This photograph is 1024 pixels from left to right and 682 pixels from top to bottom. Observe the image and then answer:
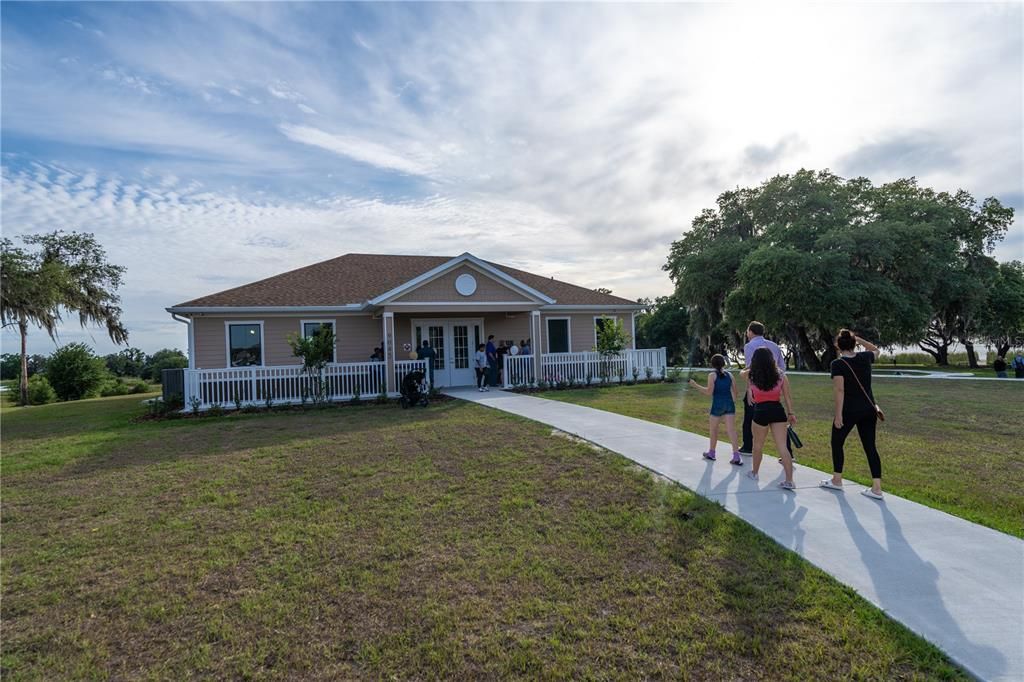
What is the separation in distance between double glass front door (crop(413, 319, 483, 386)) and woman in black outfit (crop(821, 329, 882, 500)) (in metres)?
13.6

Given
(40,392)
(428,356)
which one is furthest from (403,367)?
(40,392)

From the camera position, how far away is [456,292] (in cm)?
1559

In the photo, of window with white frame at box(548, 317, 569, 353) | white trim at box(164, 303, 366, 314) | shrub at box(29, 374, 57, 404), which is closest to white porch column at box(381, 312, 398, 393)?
white trim at box(164, 303, 366, 314)

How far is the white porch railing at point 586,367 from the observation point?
16.4m

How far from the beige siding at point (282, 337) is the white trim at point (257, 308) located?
1.48ft

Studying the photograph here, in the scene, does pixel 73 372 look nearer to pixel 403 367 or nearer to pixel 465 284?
pixel 403 367

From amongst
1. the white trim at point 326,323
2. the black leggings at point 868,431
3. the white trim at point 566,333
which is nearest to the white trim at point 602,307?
the white trim at point 566,333

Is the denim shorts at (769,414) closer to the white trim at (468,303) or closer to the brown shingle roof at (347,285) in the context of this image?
the white trim at (468,303)

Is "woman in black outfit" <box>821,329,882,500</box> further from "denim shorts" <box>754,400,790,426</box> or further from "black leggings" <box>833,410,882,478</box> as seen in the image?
"denim shorts" <box>754,400,790,426</box>

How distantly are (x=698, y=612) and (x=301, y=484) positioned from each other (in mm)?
4796

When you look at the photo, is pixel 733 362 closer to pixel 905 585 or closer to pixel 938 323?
pixel 938 323

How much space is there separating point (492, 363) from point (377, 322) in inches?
161

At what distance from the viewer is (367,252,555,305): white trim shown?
47.8 ft

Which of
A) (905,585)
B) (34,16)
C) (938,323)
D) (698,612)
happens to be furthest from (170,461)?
(938,323)
